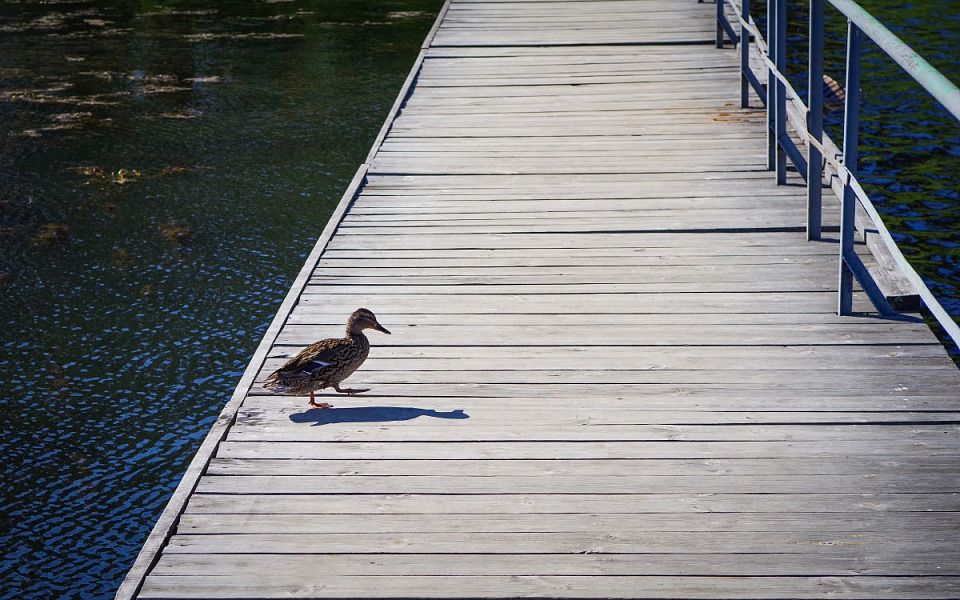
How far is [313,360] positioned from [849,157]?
2359mm

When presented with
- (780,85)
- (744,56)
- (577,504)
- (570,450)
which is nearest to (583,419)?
(570,450)

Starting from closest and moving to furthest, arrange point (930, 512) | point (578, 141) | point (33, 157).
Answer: point (930, 512)
point (578, 141)
point (33, 157)

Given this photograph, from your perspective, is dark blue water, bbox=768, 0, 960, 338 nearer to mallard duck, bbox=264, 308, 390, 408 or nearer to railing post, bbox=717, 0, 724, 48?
railing post, bbox=717, 0, 724, 48

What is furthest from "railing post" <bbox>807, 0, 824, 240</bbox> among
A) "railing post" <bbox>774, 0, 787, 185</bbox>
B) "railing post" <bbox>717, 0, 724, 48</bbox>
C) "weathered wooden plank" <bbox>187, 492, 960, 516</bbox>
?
"railing post" <bbox>717, 0, 724, 48</bbox>

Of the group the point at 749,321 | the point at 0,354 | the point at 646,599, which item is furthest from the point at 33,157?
the point at 646,599

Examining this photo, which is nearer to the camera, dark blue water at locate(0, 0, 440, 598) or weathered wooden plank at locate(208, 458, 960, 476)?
weathered wooden plank at locate(208, 458, 960, 476)

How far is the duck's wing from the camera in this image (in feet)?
13.6

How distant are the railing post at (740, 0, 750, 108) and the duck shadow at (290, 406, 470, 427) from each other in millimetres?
4406

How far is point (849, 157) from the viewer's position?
14.6ft

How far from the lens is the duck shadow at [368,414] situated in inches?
161

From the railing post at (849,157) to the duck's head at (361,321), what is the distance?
2033 millimetres

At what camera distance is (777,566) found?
10.4ft

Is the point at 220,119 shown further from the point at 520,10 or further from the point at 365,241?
the point at 365,241

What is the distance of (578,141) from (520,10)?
4.91m
